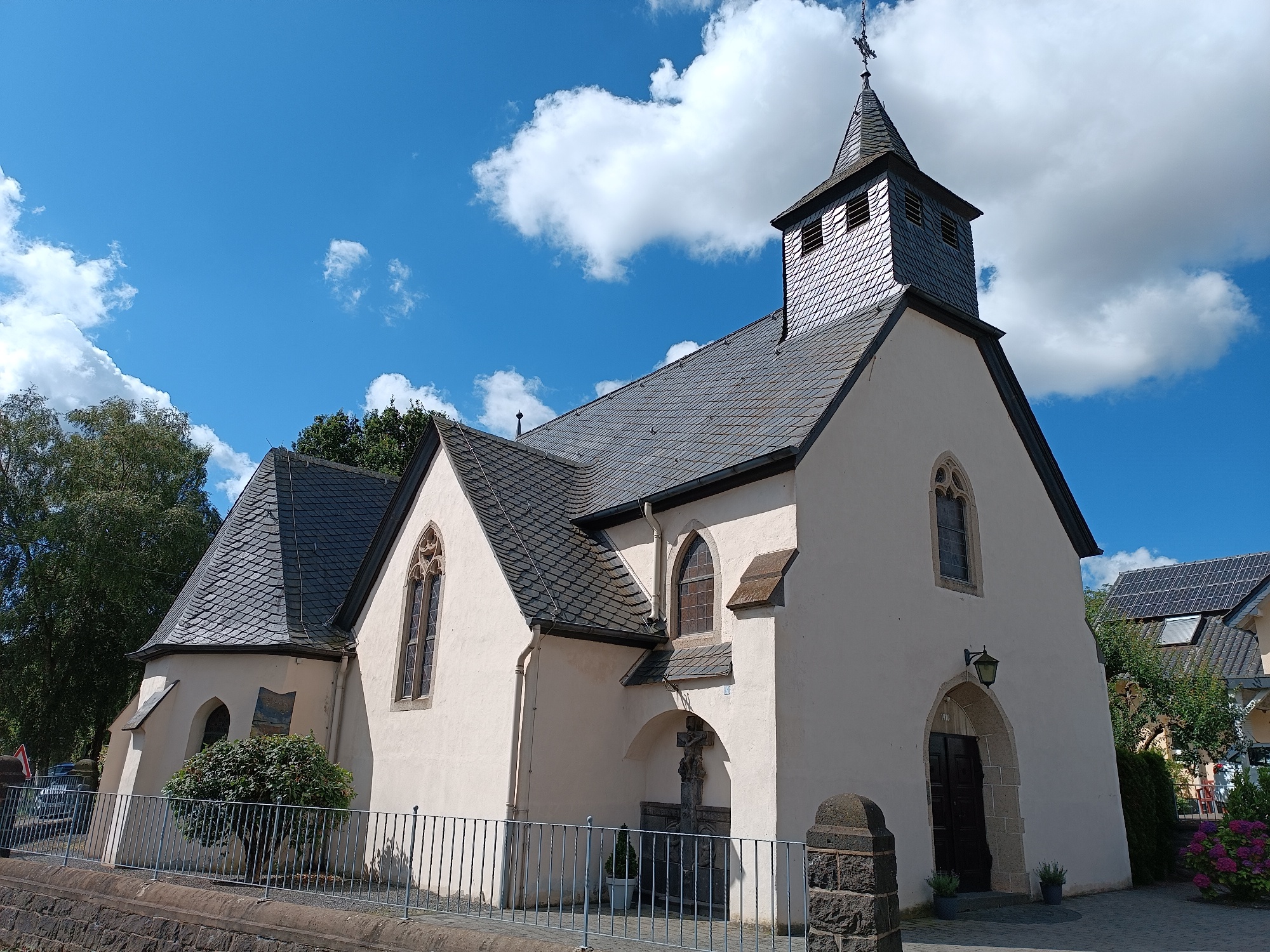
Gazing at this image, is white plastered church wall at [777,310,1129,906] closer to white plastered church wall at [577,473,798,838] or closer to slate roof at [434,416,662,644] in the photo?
white plastered church wall at [577,473,798,838]

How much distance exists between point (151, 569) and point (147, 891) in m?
17.0

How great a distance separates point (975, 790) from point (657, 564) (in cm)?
589

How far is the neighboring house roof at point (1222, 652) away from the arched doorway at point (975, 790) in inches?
467

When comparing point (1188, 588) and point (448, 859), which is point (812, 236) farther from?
point (1188, 588)

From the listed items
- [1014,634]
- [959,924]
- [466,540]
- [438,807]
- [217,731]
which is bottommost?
[959,924]

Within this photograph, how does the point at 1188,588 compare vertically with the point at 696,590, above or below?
above

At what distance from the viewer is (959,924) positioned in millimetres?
10945

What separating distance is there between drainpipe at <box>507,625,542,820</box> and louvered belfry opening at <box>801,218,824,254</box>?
969 cm

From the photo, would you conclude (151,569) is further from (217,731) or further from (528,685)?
(528,685)

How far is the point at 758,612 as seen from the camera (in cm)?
1084

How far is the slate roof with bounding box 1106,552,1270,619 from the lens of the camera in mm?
29031

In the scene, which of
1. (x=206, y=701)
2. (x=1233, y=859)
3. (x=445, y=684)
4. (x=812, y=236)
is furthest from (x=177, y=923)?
(x=812, y=236)

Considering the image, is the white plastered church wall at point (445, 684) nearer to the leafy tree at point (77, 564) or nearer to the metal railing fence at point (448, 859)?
the metal railing fence at point (448, 859)

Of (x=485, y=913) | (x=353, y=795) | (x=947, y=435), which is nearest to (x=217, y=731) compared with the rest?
(x=353, y=795)
